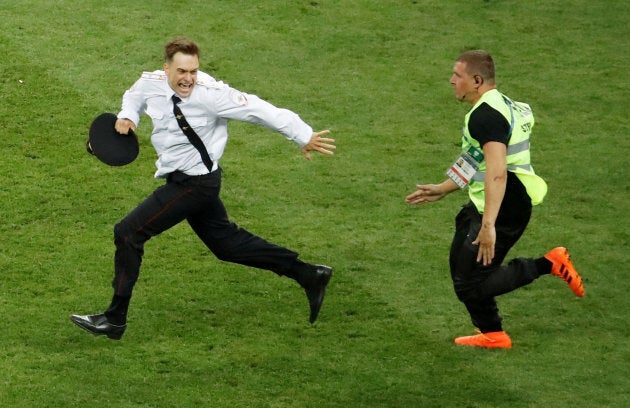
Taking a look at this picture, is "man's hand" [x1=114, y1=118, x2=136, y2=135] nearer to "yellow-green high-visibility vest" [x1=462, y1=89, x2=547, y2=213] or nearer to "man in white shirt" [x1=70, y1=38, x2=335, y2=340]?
"man in white shirt" [x1=70, y1=38, x2=335, y2=340]

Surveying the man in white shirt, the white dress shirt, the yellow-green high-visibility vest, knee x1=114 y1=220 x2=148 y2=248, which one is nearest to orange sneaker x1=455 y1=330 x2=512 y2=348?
the yellow-green high-visibility vest

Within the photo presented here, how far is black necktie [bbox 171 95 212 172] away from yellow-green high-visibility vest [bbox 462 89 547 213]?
1592mm

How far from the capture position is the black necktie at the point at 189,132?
26.8ft

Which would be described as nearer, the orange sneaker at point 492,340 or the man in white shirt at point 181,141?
the man in white shirt at point 181,141

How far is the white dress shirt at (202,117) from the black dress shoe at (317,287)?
987 mm

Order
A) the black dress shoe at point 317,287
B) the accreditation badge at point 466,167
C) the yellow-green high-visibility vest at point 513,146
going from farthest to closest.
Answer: the black dress shoe at point 317,287, the accreditation badge at point 466,167, the yellow-green high-visibility vest at point 513,146

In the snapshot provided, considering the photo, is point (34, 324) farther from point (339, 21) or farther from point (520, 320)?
point (339, 21)

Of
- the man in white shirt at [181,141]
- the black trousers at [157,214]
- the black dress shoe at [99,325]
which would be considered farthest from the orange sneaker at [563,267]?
the black dress shoe at [99,325]

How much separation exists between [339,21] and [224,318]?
5576mm

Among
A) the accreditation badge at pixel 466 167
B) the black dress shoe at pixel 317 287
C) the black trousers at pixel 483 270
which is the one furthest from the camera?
the black dress shoe at pixel 317 287

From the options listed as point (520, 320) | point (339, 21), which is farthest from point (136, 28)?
point (520, 320)

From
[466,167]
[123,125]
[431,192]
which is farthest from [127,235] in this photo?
[466,167]

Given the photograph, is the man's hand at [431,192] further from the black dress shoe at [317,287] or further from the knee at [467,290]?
the black dress shoe at [317,287]

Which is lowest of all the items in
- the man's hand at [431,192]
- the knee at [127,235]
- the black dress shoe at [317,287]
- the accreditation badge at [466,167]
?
the black dress shoe at [317,287]
